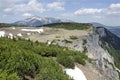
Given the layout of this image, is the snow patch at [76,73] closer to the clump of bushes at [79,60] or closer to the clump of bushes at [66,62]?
the clump of bushes at [66,62]

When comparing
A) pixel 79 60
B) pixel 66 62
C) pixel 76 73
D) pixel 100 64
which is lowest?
pixel 100 64

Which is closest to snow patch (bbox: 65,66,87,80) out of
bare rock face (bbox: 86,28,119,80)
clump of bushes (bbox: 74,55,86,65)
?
bare rock face (bbox: 86,28,119,80)

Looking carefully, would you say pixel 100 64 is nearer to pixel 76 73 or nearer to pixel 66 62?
pixel 76 73

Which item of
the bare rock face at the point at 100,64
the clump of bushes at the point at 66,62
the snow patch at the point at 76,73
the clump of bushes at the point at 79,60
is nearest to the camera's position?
the snow patch at the point at 76,73

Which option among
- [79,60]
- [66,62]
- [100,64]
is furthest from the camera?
[100,64]

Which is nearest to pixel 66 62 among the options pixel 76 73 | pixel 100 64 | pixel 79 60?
pixel 76 73

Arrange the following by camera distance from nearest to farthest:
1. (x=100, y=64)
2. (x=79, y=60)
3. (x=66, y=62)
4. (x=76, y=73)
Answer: (x=76, y=73) < (x=66, y=62) < (x=79, y=60) < (x=100, y=64)

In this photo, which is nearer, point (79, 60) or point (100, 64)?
point (79, 60)

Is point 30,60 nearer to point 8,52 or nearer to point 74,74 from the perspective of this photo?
point 8,52

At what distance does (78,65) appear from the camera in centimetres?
4606

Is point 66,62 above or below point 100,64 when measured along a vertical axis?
above

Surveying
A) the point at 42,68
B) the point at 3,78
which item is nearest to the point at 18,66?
the point at 42,68

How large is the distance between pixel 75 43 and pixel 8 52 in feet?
218

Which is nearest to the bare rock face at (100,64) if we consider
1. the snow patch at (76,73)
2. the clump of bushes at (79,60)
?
the snow patch at (76,73)
